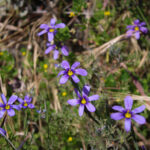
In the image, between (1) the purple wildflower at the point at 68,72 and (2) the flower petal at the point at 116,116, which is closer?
(2) the flower petal at the point at 116,116

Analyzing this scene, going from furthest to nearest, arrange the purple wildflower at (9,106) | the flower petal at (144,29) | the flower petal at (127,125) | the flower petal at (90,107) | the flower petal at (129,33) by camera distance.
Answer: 1. the flower petal at (129,33)
2. the flower petal at (144,29)
3. the purple wildflower at (9,106)
4. the flower petal at (90,107)
5. the flower petal at (127,125)

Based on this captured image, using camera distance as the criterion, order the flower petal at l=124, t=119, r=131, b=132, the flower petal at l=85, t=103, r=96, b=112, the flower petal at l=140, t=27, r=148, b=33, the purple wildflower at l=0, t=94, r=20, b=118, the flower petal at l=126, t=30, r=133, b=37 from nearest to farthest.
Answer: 1. the flower petal at l=124, t=119, r=131, b=132
2. the flower petal at l=85, t=103, r=96, b=112
3. the purple wildflower at l=0, t=94, r=20, b=118
4. the flower petal at l=140, t=27, r=148, b=33
5. the flower petal at l=126, t=30, r=133, b=37

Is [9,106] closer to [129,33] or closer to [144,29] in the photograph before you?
[129,33]

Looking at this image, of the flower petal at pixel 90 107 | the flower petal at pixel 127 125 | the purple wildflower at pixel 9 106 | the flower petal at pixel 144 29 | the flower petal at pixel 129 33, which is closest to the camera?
the flower petal at pixel 127 125

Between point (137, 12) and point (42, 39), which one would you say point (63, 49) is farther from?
point (137, 12)

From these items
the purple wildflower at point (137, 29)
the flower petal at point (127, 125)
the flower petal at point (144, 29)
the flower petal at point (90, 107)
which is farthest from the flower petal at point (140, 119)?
the flower petal at point (144, 29)

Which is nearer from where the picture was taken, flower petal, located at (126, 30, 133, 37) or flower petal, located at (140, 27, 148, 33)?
flower petal, located at (140, 27, 148, 33)

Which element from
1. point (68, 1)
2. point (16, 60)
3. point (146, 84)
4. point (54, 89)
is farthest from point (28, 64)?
point (146, 84)

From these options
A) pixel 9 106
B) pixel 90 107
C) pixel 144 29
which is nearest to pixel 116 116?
pixel 90 107

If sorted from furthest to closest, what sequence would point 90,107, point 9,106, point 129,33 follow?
point 129,33
point 9,106
point 90,107

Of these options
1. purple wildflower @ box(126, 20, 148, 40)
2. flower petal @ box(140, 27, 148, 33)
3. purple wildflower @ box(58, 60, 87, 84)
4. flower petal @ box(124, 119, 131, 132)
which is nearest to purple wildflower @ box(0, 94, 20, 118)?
purple wildflower @ box(58, 60, 87, 84)

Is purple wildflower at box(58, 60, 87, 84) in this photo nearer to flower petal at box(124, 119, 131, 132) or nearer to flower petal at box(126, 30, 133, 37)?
flower petal at box(124, 119, 131, 132)

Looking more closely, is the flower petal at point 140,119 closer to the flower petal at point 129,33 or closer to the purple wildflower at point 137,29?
the purple wildflower at point 137,29

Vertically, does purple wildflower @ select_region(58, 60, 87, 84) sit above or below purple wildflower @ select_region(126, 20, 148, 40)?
above
